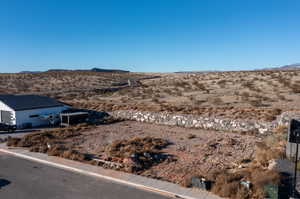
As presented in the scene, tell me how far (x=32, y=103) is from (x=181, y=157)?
20.5 metres

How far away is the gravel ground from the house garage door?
9.79 metres

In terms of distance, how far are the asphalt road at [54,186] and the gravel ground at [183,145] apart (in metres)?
2.15

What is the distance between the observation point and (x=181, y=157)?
46.1 ft

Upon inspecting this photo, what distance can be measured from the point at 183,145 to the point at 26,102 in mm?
19886

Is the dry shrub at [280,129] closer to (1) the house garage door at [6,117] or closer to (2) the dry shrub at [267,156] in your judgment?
(2) the dry shrub at [267,156]

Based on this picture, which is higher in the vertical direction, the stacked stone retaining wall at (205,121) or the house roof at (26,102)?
the house roof at (26,102)

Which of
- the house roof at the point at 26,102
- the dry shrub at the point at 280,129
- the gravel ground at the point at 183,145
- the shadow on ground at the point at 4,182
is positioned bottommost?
the shadow on ground at the point at 4,182

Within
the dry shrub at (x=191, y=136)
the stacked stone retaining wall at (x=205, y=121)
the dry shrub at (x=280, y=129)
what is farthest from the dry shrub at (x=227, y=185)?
the stacked stone retaining wall at (x=205, y=121)

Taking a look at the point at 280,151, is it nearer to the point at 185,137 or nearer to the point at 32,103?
the point at 185,137

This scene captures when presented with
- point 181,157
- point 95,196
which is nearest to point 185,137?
point 181,157

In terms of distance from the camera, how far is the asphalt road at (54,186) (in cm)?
952

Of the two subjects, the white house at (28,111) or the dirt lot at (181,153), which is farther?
the white house at (28,111)

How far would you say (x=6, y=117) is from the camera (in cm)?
2558

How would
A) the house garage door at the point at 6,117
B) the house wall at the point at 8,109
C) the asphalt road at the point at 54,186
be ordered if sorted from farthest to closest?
the house garage door at the point at 6,117, the house wall at the point at 8,109, the asphalt road at the point at 54,186
